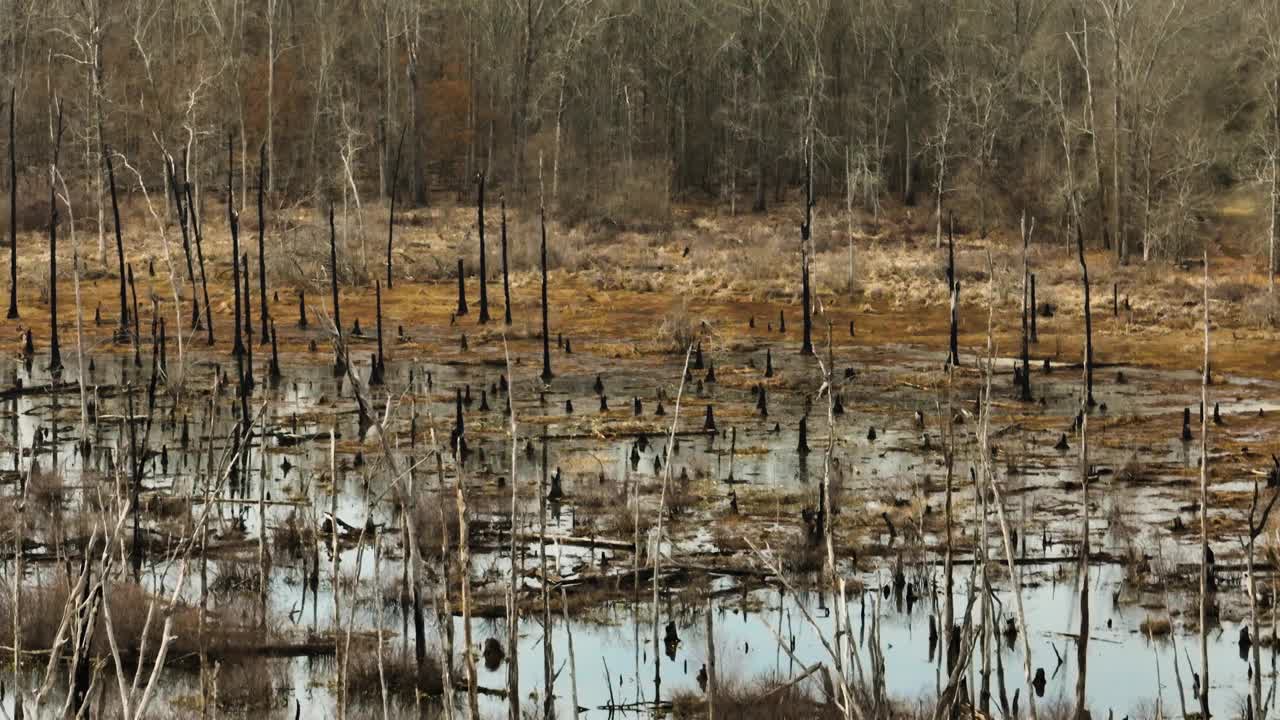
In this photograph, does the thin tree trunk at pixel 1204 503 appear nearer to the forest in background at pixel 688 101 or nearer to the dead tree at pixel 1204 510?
the dead tree at pixel 1204 510

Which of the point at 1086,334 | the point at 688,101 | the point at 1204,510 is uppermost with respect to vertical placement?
the point at 688,101

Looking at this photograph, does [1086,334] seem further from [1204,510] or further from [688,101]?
[688,101]

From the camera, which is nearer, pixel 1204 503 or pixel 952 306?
pixel 1204 503

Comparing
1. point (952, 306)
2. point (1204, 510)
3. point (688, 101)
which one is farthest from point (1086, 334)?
point (688, 101)

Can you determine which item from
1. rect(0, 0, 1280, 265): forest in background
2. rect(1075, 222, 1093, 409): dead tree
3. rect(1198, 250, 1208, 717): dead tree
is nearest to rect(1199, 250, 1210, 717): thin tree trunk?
rect(1198, 250, 1208, 717): dead tree

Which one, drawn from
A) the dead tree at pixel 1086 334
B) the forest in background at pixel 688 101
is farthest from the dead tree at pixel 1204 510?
the forest in background at pixel 688 101

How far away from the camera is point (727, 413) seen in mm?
20016

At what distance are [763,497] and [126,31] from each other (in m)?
48.9

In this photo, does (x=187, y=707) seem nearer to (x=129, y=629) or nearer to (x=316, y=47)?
(x=129, y=629)

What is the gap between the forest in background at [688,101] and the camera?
46156 mm

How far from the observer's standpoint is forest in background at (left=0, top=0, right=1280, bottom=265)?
46156 millimetres

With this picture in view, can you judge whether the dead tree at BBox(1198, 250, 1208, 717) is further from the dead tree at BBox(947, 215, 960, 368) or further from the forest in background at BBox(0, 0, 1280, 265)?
the forest in background at BBox(0, 0, 1280, 265)

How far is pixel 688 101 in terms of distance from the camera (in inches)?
2453

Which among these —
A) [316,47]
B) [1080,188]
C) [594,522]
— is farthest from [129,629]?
[316,47]
